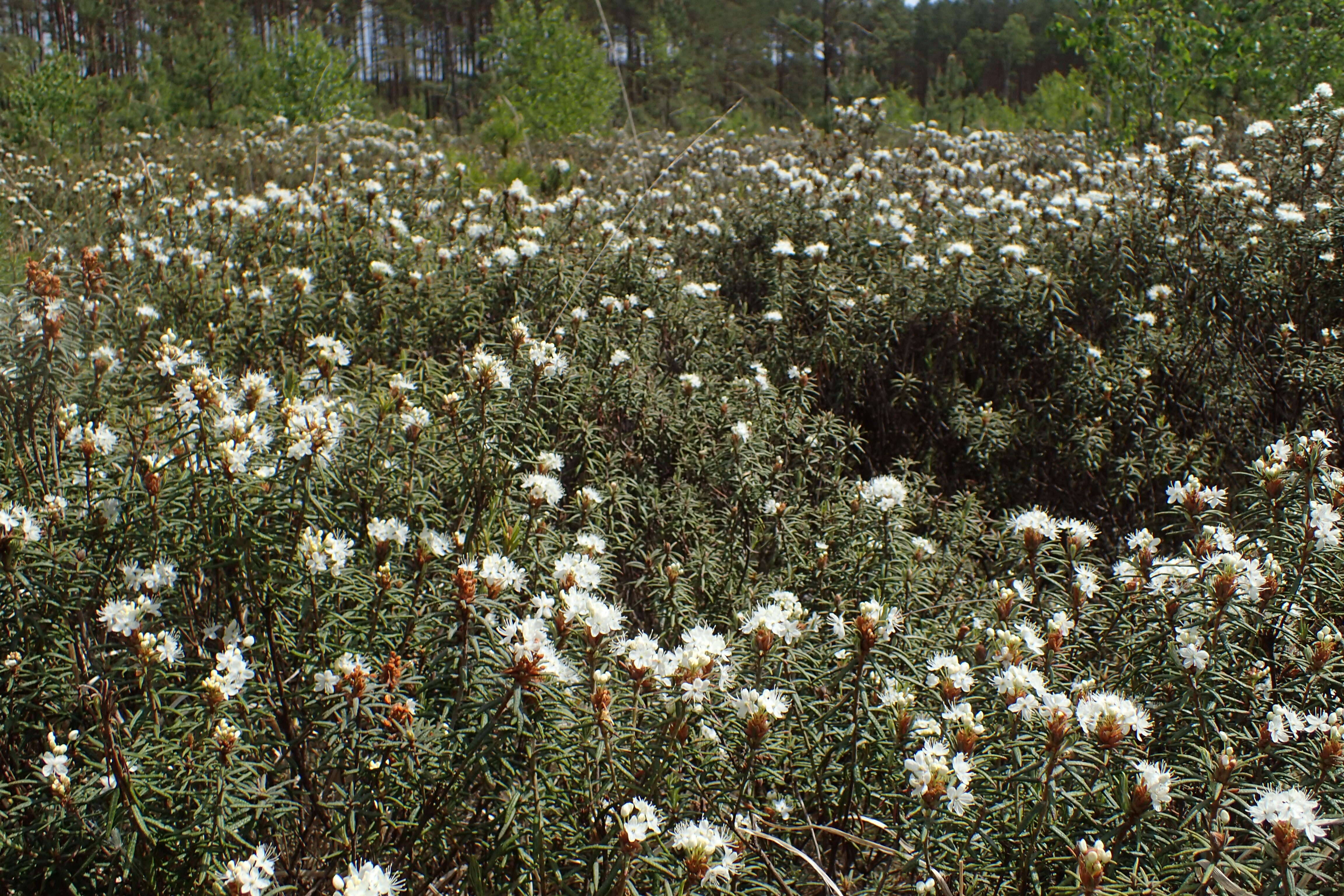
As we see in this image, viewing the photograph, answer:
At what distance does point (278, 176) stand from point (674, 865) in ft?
33.5

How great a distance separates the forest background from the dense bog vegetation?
171cm

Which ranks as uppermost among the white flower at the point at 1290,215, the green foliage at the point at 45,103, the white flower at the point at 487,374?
the green foliage at the point at 45,103

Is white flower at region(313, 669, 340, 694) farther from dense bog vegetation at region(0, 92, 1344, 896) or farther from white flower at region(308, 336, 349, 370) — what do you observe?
white flower at region(308, 336, 349, 370)

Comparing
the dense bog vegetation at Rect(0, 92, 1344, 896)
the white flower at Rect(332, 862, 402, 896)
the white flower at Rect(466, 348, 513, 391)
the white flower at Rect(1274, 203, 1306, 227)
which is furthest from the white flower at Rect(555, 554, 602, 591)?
the white flower at Rect(1274, 203, 1306, 227)

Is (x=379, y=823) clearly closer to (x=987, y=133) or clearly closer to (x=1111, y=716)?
(x=1111, y=716)

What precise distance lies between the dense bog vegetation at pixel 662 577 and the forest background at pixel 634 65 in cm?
171

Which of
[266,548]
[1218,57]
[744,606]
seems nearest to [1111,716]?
[744,606]

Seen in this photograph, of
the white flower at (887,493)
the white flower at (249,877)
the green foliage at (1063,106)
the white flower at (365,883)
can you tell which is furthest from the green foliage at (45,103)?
the green foliage at (1063,106)

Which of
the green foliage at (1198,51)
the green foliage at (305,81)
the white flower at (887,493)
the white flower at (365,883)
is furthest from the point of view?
the green foliage at (305,81)

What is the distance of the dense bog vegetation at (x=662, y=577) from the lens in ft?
6.32

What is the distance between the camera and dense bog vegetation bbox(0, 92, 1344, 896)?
75.8 inches

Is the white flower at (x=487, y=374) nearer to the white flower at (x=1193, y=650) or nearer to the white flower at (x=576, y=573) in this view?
the white flower at (x=576, y=573)

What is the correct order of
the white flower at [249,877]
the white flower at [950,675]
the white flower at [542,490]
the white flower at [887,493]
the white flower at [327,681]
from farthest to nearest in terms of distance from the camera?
1. the white flower at [887,493]
2. the white flower at [542,490]
3. the white flower at [950,675]
4. the white flower at [327,681]
5. the white flower at [249,877]

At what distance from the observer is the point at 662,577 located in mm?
3326
